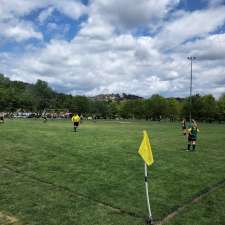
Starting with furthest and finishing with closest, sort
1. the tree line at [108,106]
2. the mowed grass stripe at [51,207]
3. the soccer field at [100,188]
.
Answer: the tree line at [108,106] → the soccer field at [100,188] → the mowed grass stripe at [51,207]

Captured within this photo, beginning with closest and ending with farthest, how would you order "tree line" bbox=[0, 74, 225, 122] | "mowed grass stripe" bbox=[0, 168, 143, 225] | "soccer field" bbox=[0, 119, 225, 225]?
"mowed grass stripe" bbox=[0, 168, 143, 225] < "soccer field" bbox=[0, 119, 225, 225] < "tree line" bbox=[0, 74, 225, 122]

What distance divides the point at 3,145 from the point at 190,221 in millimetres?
12850

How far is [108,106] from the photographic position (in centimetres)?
16812

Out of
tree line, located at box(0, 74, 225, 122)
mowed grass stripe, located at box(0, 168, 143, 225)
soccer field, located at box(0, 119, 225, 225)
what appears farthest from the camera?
tree line, located at box(0, 74, 225, 122)

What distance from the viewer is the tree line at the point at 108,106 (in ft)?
357

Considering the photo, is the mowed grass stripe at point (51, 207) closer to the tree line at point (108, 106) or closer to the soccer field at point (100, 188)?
the soccer field at point (100, 188)

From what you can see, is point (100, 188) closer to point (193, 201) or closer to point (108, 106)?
point (193, 201)

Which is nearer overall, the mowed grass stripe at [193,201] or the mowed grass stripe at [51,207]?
the mowed grass stripe at [51,207]

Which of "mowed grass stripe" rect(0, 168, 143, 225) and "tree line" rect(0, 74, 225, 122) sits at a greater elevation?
"tree line" rect(0, 74, 225, 122)

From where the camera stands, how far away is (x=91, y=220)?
7547 millimetres

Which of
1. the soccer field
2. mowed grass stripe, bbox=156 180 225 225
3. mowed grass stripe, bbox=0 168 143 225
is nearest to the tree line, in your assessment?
the soccer field

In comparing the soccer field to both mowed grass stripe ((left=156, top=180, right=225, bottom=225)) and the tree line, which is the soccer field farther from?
the tree line

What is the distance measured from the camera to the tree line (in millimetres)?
108750

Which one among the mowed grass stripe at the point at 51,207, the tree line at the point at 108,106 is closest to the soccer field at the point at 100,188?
the mowed grass stripe at the point at 51,207
